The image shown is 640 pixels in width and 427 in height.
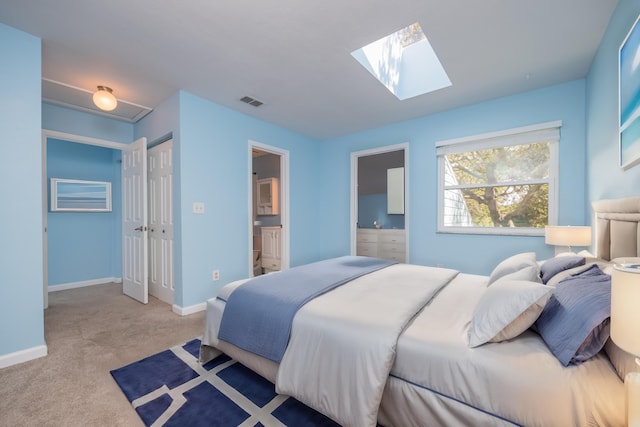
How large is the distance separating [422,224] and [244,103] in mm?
2881

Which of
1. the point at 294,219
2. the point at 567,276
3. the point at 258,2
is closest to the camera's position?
the point at 567,276

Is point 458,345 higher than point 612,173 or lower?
lower

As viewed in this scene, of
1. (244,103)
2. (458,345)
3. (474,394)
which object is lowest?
(474,394)

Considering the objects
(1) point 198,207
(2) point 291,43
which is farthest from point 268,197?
(2) point 291,43

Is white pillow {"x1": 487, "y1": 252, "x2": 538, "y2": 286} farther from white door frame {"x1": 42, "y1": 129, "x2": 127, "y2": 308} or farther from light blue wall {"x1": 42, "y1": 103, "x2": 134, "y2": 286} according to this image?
light blue wall {"x1": 42, "y1": 103, "x2": 134, "y2": 286}

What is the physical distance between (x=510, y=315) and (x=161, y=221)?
3.67m

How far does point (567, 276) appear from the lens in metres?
1.44

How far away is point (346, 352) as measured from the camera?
1.25m

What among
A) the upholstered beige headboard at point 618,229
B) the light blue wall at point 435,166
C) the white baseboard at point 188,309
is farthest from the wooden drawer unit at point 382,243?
the white baseboard at point 188,309

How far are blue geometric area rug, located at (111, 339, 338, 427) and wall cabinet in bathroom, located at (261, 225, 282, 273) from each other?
263cm

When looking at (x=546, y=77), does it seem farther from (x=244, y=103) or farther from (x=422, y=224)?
(x=244, y=103)

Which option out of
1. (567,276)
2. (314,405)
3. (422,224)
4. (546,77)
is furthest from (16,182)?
(546,77)

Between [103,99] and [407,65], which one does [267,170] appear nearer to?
[103,99]

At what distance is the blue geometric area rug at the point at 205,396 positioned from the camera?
1.42 m
